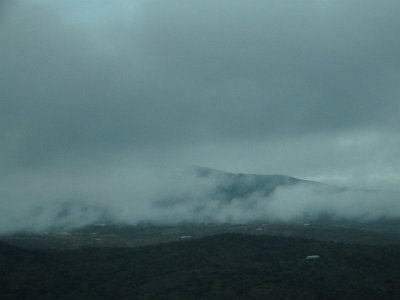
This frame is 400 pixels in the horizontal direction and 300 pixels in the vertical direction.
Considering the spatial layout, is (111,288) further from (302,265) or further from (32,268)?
(302,265)

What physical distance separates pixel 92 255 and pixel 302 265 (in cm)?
3711

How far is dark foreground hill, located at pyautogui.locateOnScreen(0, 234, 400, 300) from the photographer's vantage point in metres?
79.1

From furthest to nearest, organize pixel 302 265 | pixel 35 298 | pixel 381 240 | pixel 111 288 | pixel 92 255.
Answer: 1. pixel 381 240
2. pixel 92 255
3. pixel 302 265
4. pixel 111 288
5. pixel 35 298

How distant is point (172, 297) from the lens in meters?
79.2

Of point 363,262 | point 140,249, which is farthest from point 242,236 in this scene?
point 363,262

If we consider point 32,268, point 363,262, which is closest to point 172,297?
point 32,268

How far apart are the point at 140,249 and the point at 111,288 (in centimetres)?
2260

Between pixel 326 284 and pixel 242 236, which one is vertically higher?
pixel 242 236

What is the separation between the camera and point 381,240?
144625mm

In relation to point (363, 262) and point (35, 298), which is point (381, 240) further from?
point (35, 298)

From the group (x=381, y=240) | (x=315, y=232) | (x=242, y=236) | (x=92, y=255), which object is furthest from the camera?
(x=315, y=232)

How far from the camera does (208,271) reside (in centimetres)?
8800

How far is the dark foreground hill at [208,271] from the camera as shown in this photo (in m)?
79.1

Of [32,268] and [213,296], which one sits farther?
[32,268]
